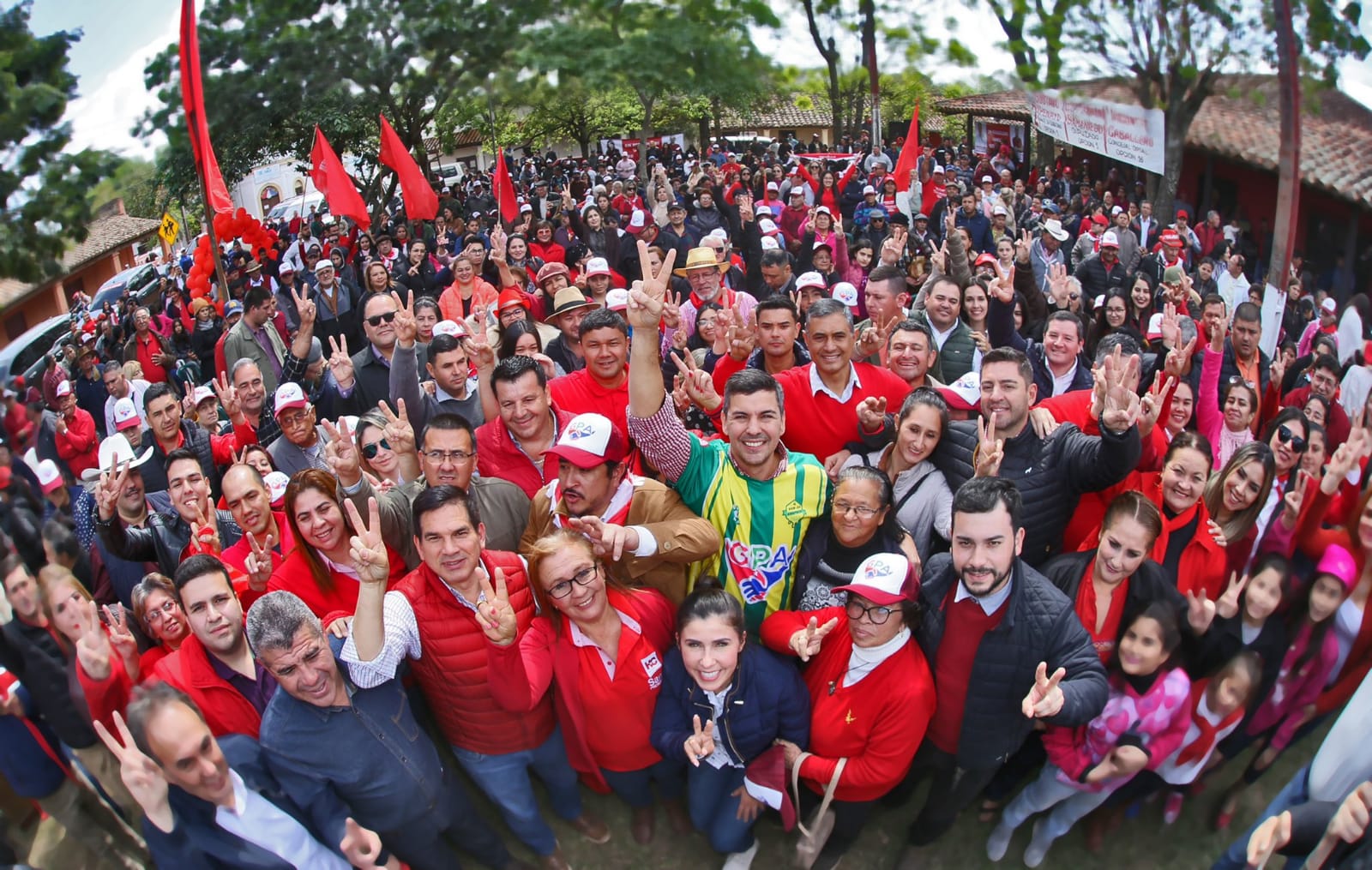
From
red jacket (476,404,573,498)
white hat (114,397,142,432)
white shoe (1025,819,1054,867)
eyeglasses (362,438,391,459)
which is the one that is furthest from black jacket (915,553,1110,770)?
white hat (114,397,142,432)

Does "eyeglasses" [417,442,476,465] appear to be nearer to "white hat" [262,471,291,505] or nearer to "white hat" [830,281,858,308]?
"white hat" [262,471,291,505]

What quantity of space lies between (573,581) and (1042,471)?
1.78m

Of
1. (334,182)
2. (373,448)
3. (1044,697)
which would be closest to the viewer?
(1044,697)

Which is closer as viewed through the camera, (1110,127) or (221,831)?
(221,831)

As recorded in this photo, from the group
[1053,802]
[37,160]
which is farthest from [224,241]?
[1053,802]

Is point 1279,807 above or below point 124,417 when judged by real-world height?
below

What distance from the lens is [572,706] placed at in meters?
2.83

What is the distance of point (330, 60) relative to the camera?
9.36ft

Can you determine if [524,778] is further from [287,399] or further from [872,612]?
[287,399]

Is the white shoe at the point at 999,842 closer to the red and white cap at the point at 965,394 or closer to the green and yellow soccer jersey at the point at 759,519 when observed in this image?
the green and yellow soccer jersey at the point at 759,519

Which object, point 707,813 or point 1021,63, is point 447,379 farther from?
point 1021,63

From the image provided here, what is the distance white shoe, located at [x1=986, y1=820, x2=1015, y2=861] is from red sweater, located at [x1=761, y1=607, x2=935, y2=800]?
0.44 m

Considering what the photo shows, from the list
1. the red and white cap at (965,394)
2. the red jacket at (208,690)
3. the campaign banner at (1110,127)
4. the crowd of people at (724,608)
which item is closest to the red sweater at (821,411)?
the crowd of people at (724,608)

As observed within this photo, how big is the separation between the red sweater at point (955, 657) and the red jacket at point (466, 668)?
1247 millimetres
